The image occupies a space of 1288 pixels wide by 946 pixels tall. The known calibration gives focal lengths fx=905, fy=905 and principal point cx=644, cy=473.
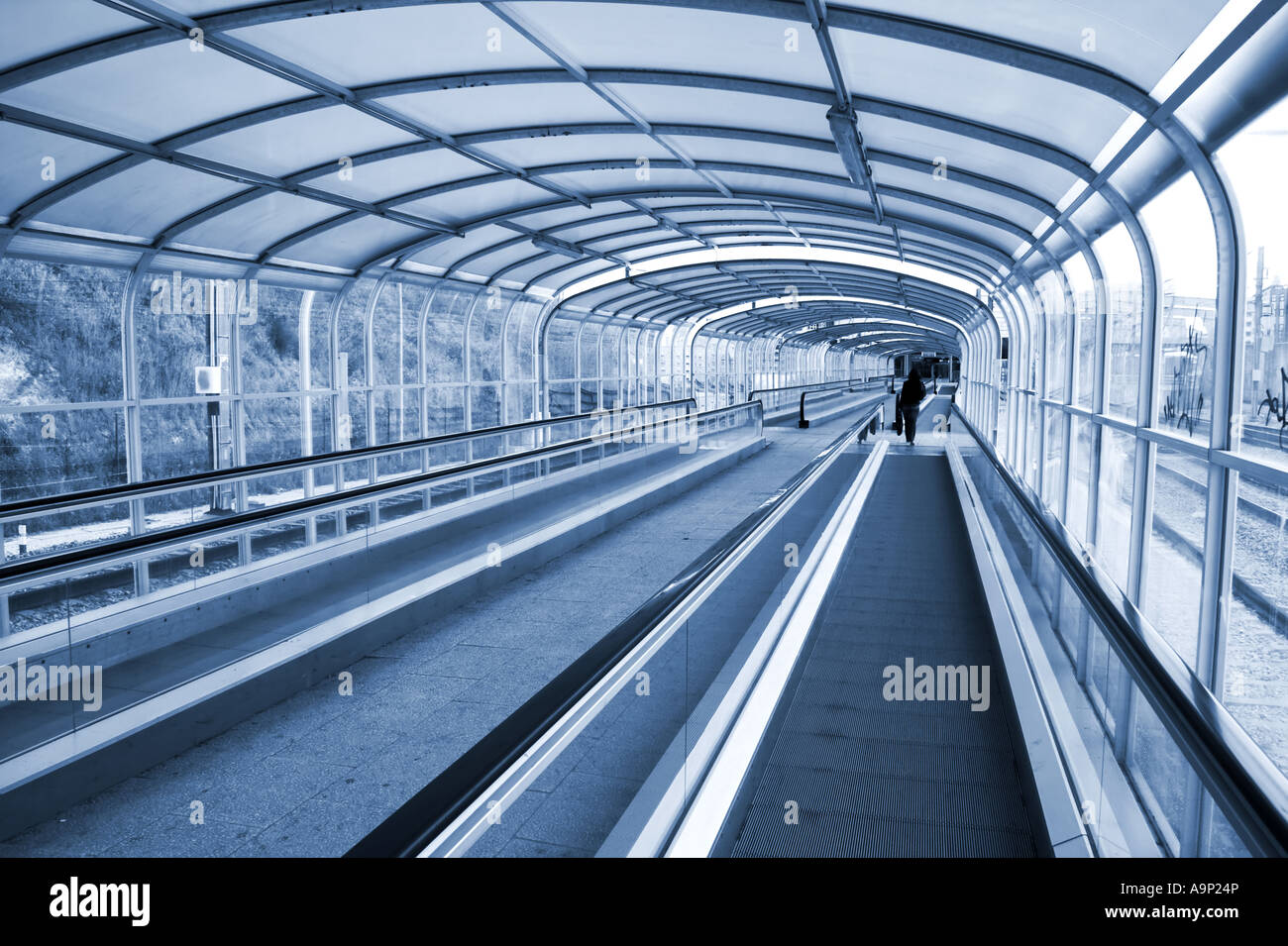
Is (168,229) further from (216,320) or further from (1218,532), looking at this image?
(1218,532)

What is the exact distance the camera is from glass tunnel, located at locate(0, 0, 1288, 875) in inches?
143

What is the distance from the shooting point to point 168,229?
9469 millimetres

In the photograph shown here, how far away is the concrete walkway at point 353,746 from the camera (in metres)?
3.79

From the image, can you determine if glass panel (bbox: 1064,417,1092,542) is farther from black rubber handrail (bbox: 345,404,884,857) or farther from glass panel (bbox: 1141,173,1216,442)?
black rubber handrail (bbox: 345,404,884,857)

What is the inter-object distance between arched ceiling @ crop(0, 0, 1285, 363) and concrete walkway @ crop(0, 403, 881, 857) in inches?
167

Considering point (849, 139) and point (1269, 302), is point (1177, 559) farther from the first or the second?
point (849, 139)

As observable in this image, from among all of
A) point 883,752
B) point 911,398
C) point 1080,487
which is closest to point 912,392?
point 911,398

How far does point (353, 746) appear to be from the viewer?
468cm

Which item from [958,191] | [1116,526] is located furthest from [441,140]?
[1116,526]

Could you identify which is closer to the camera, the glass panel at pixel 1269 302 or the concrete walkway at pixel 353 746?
the concrete walkway at pixel 353 746

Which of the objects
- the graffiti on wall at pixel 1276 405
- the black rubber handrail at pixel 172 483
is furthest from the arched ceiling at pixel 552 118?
the graffiti on wall at pixel 1276 405

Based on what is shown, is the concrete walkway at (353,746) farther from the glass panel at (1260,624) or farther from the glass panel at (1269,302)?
the glass panel at (1269,302)

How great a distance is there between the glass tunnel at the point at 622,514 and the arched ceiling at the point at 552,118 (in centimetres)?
4

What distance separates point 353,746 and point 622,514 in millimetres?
6855
